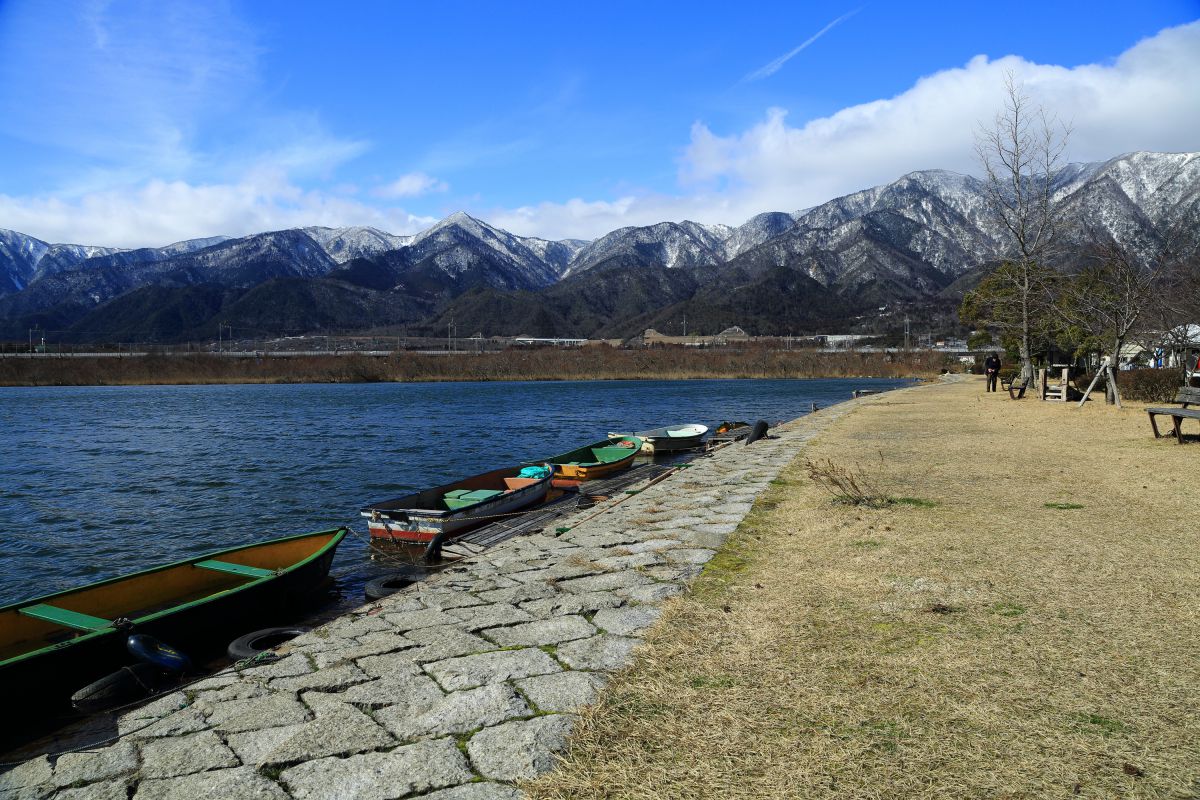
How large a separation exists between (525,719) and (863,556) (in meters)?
Result: 3.99

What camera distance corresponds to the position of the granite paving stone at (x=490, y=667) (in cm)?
481

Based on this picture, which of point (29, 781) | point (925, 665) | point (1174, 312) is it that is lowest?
point (29, 781)

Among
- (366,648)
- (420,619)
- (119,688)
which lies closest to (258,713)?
(366,648)

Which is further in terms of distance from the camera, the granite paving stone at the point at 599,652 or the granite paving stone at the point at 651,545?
the granite paving stone at the point at 651,545

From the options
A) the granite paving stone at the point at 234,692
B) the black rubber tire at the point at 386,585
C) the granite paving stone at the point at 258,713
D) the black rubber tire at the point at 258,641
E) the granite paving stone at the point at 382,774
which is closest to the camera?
the granite paving stone at the point at 382,774

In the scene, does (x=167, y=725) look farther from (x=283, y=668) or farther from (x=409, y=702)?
(x=409, y=702)

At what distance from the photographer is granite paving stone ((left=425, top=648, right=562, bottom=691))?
4.81 meters

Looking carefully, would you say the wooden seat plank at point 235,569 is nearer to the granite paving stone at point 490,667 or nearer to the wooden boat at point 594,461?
the granite paving stone at point 490,667

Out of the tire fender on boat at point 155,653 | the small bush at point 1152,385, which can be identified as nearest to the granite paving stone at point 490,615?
the tire fender on boat at point 155,653

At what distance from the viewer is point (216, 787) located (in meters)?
3.77

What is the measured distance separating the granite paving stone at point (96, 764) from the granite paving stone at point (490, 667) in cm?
177

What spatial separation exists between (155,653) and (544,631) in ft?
14.1

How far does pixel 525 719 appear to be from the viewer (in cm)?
414

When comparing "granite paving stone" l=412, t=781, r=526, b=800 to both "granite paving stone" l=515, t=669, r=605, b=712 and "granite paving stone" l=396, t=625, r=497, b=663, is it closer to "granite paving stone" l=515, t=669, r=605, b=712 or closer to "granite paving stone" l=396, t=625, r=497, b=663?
"granite paving stone" l=515, t=669, r=605, b=712
